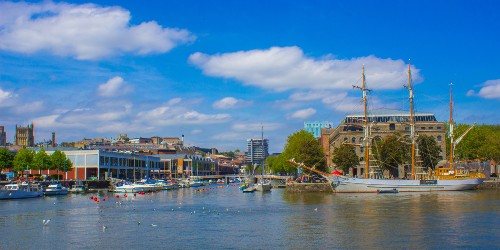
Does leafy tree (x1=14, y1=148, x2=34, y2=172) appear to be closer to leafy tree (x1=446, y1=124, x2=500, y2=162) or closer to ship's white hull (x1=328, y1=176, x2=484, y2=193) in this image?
ship's white hull (x1=328, y1=176, x2=484, y2=193)

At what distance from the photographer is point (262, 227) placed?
50562 millimetres

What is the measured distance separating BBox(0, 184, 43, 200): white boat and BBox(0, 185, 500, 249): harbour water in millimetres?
27829

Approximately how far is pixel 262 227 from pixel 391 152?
77.5 metres

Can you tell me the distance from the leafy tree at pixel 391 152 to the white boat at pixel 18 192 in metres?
69.1

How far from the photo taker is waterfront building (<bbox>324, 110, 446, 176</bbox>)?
155000 mm

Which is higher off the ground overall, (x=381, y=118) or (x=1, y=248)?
(x=381, y=118)

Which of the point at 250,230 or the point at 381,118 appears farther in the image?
the point at 381,118

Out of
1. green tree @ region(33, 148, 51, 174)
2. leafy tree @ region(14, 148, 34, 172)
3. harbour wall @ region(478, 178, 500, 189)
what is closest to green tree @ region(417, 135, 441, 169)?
harbour wall @ region(478, 178, 500, 189)

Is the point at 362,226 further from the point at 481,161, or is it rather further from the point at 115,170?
the point at 115,170

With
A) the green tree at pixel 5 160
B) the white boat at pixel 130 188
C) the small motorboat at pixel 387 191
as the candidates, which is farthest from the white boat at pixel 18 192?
the small motorboat at pixel 387 191

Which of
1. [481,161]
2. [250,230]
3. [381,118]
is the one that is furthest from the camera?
[381,118]

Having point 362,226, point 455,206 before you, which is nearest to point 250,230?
point 362,226

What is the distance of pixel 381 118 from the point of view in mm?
165250

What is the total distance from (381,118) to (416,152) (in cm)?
4378
